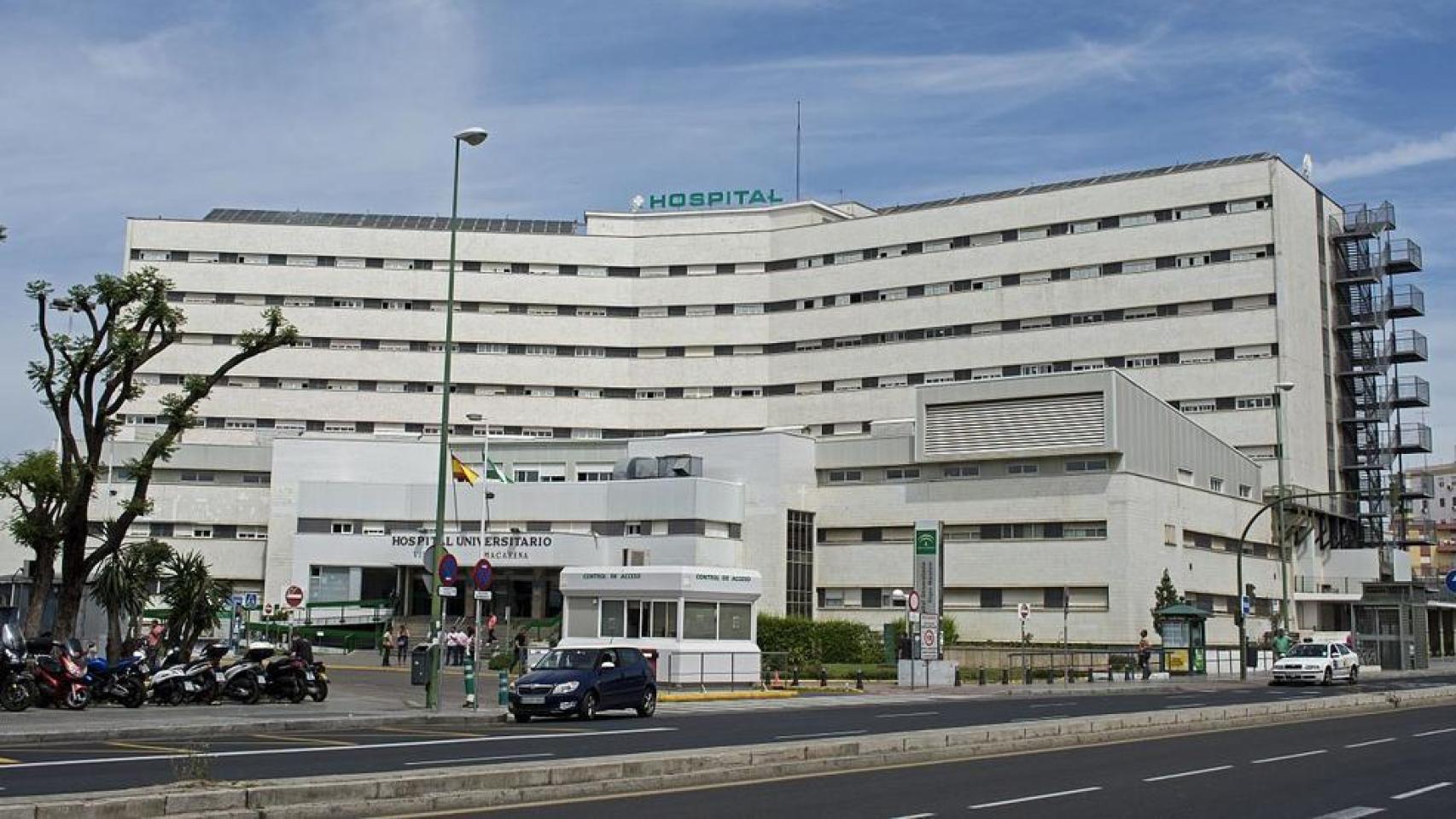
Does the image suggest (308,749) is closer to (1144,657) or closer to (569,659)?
(569,659)

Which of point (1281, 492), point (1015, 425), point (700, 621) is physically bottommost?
point (700, 621)

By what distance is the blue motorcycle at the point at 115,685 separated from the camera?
88.0ft

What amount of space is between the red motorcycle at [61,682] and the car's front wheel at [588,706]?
9185mm

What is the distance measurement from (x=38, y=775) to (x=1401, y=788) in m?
15.1

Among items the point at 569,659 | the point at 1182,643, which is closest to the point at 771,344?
the point at 1182,643

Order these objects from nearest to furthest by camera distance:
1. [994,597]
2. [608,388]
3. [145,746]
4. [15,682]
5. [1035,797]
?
[1035,797], [145,746], [15,682], [994,597], [608,388]

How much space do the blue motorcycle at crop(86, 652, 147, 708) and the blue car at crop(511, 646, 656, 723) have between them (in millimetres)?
7212

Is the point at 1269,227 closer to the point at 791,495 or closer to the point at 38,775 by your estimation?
the point at 791,495

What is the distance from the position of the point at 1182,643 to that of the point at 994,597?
11.2 m

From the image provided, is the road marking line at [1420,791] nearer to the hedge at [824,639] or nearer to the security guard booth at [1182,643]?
the security guard booth at [1182,643]

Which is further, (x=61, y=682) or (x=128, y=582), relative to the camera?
(x=128, y=582)

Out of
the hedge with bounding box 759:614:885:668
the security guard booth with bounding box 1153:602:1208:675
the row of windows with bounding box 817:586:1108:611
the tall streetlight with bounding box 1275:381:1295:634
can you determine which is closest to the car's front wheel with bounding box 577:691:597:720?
the security guard booth with bounding box 1153:602:1208:675

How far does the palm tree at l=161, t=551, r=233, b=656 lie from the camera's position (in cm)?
3928

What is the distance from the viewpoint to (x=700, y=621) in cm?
4212
